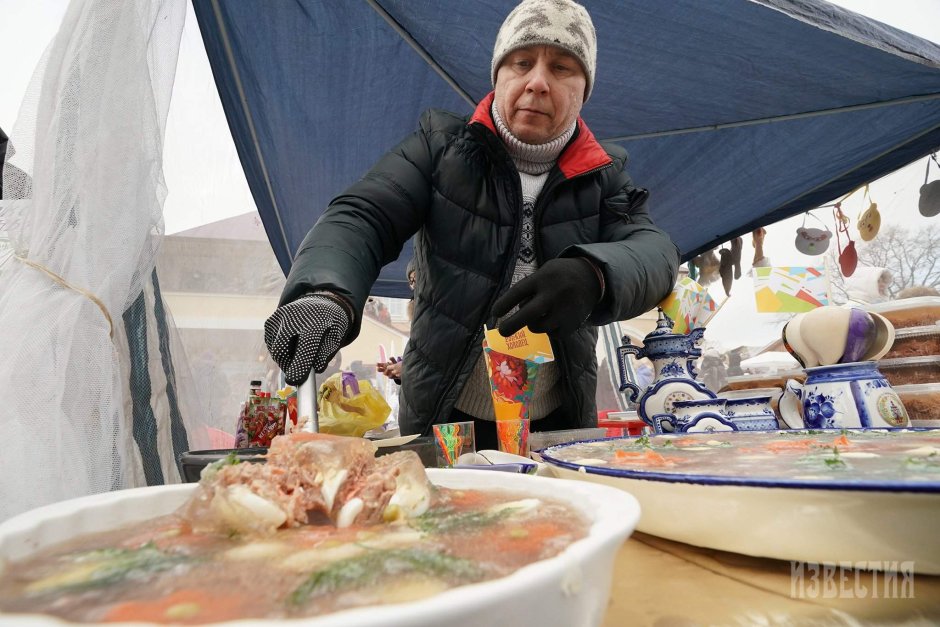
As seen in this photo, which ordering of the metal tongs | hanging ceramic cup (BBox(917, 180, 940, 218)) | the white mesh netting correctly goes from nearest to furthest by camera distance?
the metal tongs → the white mesh netting → hanging ceramic cup (BBox(917, 180, 940, 218))

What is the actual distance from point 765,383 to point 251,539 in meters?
2.41

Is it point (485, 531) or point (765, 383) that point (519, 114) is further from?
point (765, 383)

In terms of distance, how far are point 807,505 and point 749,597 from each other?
0.28 feet

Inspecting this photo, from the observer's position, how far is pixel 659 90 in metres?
2.56

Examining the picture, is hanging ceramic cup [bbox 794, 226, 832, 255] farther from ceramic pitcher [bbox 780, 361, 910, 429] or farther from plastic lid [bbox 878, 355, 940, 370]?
ceramic pitcher [bbox 780, 361, 910, 429]

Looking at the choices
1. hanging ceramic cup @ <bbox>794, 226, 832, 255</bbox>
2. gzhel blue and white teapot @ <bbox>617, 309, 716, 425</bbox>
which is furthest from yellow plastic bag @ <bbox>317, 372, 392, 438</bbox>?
hanging ceramic cup @ <bbox>794, 226, 832, 255</bbox>

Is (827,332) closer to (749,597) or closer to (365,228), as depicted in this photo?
(749,597)

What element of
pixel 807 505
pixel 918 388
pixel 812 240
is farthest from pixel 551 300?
pixel 812 240

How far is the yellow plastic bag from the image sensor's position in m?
1.55

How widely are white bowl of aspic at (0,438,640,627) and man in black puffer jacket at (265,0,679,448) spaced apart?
0.98 m

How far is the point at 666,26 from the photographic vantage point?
2.09 metres

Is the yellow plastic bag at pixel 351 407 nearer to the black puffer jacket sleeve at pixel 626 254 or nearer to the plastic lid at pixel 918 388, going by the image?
the black puffer jacket sleeve at pixel 626 254

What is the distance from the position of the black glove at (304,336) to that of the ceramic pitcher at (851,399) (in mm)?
1006

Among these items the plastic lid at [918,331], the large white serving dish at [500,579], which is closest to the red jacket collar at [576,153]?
the plastic lid at [918,331]
